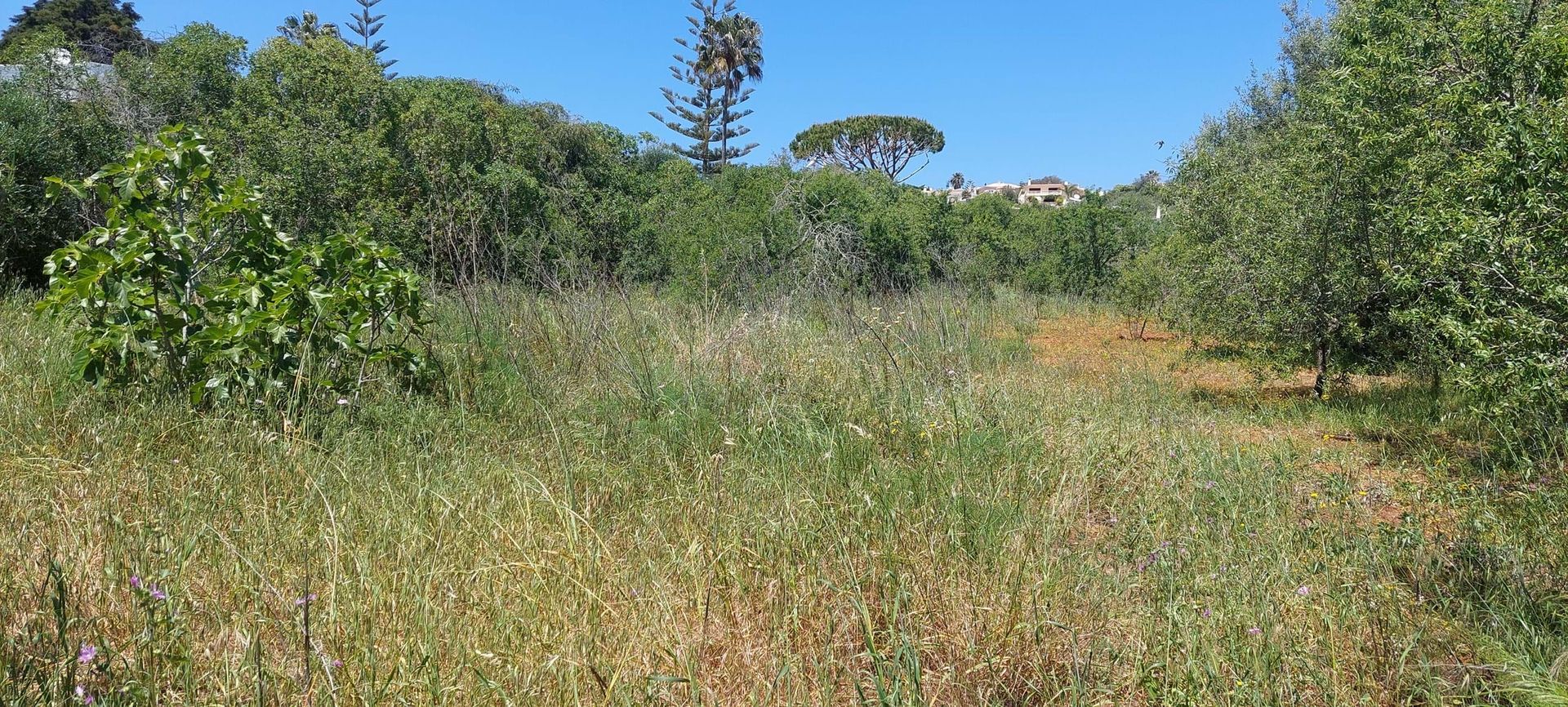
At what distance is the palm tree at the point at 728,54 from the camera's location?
33.5 metres

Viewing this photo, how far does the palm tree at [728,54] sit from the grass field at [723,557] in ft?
99.8

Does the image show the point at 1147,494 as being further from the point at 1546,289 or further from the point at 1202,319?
the point at 1202,319

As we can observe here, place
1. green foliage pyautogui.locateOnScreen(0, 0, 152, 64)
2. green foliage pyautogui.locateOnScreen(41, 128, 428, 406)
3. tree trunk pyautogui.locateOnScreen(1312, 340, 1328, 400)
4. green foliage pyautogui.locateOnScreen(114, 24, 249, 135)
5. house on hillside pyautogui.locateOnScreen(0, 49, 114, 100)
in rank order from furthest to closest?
green foliage pyautogui.locateOnScreen(0, 0, 152, 64) → green foliage pyautogui.locateOnScreen(114, 24, 249, 135) → house on hillside pyautogui.locateOnScreen(0, 49, 114, 100) → tree trunk pyautogui.locateOnScreen(1312, 340, 1328, 400) → green foliage pyautogui.locateOnScreen(41, 128, 428, 406)

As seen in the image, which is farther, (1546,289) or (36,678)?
(1546,289)

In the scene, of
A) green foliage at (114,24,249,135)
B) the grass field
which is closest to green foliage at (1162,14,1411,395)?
→ the grass field

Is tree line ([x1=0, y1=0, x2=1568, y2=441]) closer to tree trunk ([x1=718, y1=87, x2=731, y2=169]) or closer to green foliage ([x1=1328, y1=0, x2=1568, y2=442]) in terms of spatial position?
green foliage ([x1=1328, y1=0, x2=1568, y2=442])

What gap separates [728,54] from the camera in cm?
3416

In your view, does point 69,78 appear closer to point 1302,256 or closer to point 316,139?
point 316,139

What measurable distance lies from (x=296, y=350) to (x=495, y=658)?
2384 millimetres

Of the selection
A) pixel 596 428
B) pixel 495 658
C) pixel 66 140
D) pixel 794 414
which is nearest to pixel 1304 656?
pixel 495 658

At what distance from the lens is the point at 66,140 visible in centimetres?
866

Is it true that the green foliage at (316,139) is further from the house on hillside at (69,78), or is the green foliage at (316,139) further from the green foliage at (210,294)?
the green foliage at (210,294)

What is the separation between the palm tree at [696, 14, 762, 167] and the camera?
33.5 meters

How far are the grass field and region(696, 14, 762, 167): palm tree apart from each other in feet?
99.8
